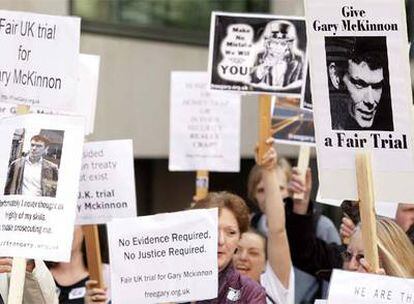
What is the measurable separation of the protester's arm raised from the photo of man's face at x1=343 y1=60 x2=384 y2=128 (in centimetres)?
126

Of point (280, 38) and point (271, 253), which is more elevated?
point (280, 38)

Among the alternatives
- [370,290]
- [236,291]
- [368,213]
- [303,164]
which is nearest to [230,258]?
[236,291]

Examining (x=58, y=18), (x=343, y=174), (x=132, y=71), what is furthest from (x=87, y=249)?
(x=132, y=71)

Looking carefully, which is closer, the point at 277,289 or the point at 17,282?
the point at 17,282

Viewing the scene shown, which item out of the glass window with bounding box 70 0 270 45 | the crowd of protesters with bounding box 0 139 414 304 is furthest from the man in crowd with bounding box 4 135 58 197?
the glass window with bounding box 70 0 270 45

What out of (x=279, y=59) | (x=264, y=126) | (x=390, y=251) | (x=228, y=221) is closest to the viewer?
(x=390, y=251)

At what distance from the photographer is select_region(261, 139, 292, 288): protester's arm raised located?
14.6 feet

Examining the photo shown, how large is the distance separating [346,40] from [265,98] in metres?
1.61

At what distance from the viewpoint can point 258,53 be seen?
5043 mm

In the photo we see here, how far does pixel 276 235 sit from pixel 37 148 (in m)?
1.41

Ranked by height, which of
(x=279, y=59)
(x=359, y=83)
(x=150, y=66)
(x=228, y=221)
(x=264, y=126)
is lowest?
(x=228, y=221)

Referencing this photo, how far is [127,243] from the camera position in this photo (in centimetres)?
365

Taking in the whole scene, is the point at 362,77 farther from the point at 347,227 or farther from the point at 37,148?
the point at 37,148

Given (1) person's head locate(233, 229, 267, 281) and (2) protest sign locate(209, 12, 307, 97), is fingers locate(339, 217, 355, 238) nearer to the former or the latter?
(1) person's head locate(233, 229, 267, 281)
